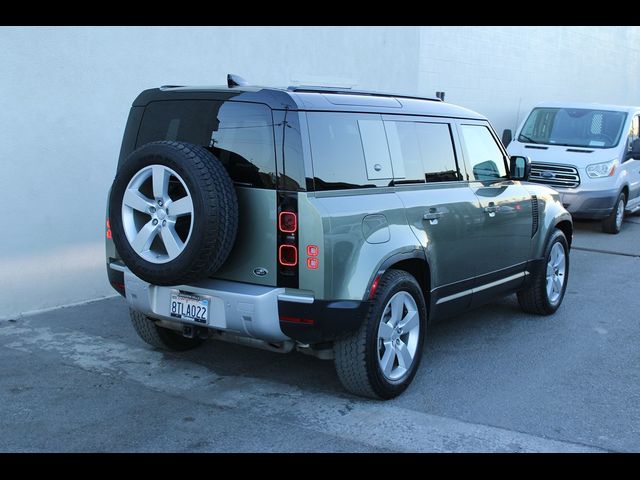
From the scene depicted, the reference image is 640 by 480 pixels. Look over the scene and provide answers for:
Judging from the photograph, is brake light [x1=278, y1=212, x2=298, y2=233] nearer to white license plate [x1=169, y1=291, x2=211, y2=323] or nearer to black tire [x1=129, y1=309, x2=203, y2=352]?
white license plate [x1=169, y1=291, x2=211, y2=323]

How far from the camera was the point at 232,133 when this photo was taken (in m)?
4.51

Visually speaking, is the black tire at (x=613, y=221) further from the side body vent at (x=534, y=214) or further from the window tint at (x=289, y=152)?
the window tint at (x=289, y=152)

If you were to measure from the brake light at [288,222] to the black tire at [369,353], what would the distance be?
687 mm

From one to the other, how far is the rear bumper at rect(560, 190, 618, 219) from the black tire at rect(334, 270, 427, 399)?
24.4 ft

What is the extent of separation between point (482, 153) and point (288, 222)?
2.46 metres

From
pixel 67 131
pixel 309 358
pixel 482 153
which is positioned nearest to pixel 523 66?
pixel 482 153

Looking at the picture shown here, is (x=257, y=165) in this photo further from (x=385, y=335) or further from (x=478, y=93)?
(x=478, y=93)

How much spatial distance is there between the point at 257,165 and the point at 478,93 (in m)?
10.9

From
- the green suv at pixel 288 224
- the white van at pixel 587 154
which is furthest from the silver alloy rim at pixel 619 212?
the green suv at pixel 288 224

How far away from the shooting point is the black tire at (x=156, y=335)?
5.51 meters

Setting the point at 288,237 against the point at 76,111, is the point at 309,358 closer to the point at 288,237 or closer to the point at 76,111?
the point at 288,237

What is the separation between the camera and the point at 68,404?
182 inches

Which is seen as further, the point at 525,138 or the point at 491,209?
the point at 525,138

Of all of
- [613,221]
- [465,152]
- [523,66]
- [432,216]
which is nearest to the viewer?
[432,216]
